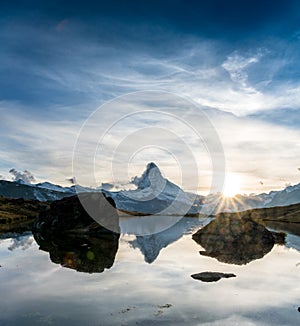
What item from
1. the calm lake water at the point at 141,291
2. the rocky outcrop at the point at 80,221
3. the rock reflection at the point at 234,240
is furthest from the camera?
the rocky outcrop at the point at 80,221

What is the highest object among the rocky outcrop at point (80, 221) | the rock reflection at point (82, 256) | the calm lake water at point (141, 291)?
the rocky outcrop at point (80, 221)

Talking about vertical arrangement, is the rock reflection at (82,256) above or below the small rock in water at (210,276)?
above

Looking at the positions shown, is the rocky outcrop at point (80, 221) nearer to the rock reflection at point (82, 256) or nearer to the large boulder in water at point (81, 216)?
the large boulder in water at point (81, 216)

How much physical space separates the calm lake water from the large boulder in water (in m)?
28.7

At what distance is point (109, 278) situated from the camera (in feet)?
116

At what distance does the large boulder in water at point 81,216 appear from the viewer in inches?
3135

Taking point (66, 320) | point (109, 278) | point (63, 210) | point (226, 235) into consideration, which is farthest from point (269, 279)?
point (63, 210)

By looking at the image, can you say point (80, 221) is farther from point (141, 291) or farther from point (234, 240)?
point (141, 291)

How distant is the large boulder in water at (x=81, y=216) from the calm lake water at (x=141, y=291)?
94.3 feet

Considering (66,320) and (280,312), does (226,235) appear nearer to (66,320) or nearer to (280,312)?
(280,312)

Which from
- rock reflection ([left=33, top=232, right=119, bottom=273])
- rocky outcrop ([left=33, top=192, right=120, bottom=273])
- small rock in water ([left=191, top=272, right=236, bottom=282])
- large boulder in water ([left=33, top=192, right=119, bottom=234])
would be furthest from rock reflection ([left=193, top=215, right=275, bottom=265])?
large boulder in water ([left=33, top=192, right=119, bottom=234])

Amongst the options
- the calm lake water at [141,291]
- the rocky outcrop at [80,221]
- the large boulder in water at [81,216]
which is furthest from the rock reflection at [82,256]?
the large boulder in water at [81,216]

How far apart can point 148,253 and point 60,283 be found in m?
24.9

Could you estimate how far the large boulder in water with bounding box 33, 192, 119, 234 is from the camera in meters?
79.6
